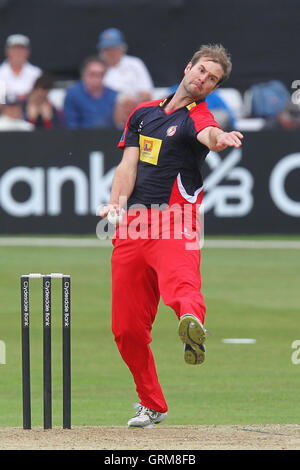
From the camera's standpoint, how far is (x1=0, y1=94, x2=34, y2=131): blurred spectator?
1917 centimetres

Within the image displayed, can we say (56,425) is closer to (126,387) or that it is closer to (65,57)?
(126,387)

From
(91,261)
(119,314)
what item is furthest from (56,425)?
(91,261)

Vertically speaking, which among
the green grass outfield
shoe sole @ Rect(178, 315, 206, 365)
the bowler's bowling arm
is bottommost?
the green grass outfield

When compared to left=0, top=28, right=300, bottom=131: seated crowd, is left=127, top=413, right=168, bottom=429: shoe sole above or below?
below

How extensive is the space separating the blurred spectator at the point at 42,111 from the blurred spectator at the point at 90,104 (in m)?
0.23

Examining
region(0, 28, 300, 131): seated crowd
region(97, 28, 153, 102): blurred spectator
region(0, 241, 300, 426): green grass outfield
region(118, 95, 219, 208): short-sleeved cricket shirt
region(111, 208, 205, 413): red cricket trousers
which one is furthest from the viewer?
region(97, 28, 153, 102): blurred spectator

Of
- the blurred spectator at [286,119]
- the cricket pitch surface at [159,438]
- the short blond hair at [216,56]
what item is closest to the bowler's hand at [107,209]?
the short blond hair at [216,56]

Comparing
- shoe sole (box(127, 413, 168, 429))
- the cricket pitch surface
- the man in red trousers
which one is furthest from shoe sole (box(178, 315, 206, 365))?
shoe sole (box(127, 413, 168, 429))

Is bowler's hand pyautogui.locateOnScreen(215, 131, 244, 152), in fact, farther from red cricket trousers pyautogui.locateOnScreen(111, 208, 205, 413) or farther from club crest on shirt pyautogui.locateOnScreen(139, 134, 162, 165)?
red cricket trousers pyautogui.locateOnScreen(111, 208, 205, 413)

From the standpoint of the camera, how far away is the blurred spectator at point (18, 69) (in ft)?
64.2

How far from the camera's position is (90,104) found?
19.3 metres

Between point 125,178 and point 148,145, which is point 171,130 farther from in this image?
point 125,178

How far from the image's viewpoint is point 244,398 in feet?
31.4

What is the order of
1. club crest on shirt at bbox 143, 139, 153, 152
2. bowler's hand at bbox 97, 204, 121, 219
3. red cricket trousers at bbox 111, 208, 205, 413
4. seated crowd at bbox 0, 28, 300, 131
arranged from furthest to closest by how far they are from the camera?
seated crowd at bbox 0, 28, 300, 131
club crest on shirt at bbox 143, 139, 153, 152
bowler's hand at bbox 97, 204, 121, 219
red cricket trousers at bbox 111, 208, 205, 413
